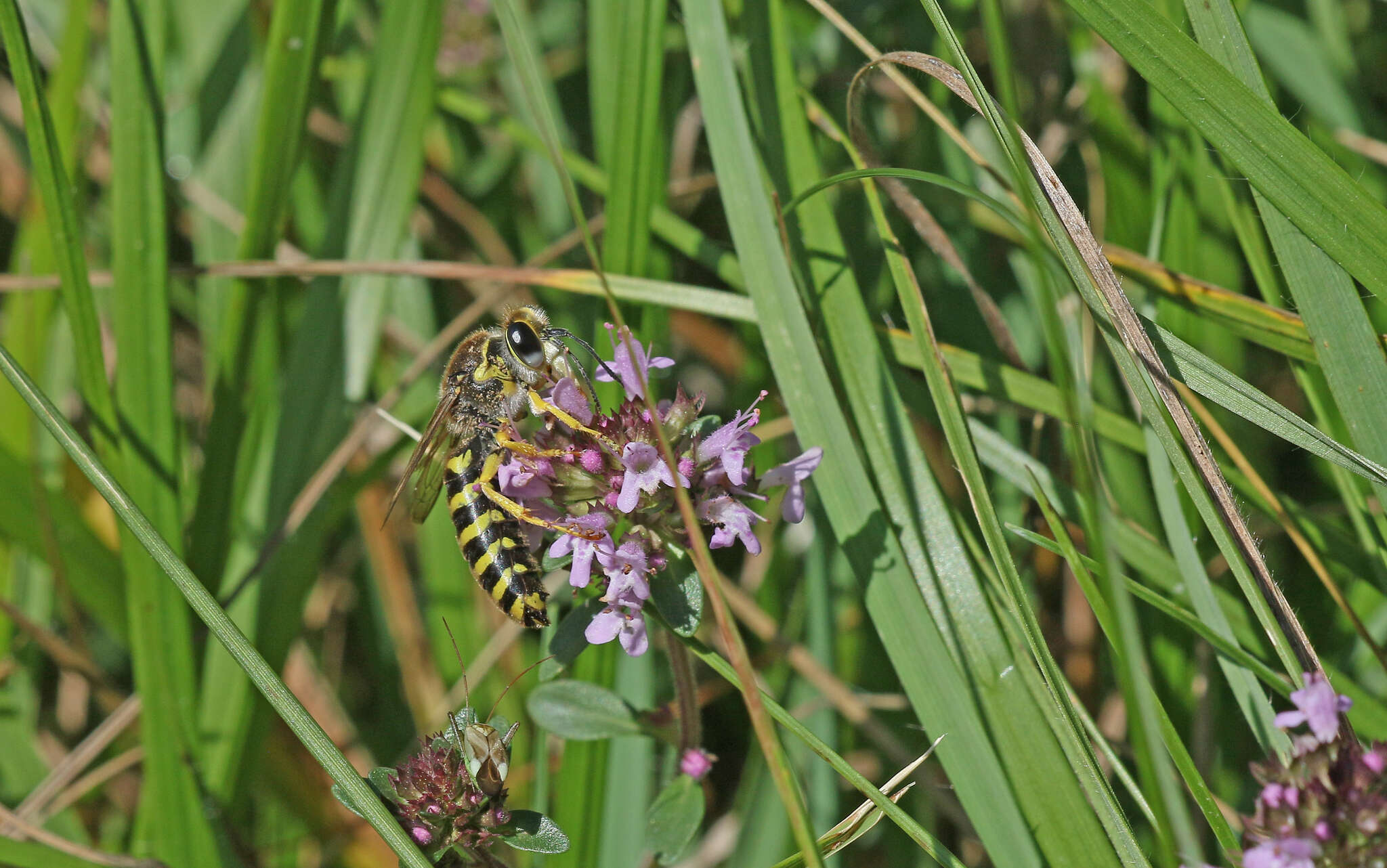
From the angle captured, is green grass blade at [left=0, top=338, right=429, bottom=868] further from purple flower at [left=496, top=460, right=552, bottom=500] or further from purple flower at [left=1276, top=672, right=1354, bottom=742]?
purple flower at [left=1276, top=672, right=1354, bottom=742]

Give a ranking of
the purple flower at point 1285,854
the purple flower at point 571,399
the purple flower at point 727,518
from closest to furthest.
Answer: the purple flower at point 1285,854, the purple flower at point 727,518, the purple flower at point 571,399

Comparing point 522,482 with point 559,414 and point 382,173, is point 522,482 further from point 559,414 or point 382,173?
point 382,173

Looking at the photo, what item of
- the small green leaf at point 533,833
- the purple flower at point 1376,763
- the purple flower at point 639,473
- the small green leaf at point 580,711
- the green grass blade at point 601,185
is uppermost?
the green grass blade at point 601,185

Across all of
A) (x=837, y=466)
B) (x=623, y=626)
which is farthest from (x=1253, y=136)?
(x=623, y=626)

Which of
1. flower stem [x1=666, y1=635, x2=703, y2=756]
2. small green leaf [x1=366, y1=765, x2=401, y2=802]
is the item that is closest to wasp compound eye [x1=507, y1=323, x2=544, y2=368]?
flower stem [x1=666, y1=635, x2=703, y2=756]

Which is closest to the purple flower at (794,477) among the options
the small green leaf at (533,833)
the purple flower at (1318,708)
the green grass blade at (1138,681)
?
the green grass blade at (1138,681)

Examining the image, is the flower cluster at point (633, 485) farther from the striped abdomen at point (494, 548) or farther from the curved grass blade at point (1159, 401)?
the curved grass blade at point (1159, 401)

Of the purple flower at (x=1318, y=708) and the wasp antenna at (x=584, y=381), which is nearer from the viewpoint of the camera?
the purple flower at (x=1318, y=708)
